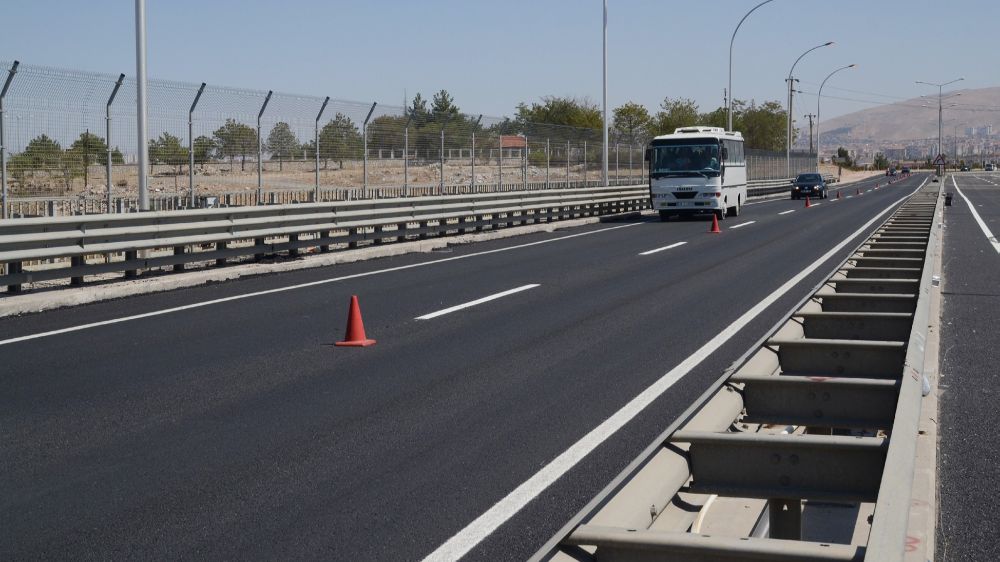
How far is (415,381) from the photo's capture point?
29.3 feet

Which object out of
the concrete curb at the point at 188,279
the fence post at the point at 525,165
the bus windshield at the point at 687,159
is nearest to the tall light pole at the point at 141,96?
the concrete curb at the point at 188,279

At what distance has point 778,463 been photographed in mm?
4238

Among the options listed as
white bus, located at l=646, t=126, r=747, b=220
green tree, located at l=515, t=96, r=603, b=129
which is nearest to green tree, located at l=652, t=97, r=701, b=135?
green tree, located at l=515, t=96, r=603, b=129

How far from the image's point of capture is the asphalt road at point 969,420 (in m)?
5.11

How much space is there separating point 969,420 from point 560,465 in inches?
121

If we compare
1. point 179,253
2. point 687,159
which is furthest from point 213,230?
point 687,159

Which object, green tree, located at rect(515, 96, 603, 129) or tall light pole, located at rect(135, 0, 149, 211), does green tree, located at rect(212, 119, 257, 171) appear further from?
green tree, located at rect(515, 96, 603, 129)

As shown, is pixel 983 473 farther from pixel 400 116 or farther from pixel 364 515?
pixel 400 116

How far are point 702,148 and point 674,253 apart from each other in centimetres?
1390

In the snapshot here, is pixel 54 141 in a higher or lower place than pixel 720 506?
higher

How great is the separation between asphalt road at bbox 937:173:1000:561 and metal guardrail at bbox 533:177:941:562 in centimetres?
55

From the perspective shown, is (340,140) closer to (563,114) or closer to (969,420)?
(969,420)

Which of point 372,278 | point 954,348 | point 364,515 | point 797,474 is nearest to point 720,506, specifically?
point 797,474

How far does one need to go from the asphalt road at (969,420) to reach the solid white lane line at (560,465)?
6.72ft
